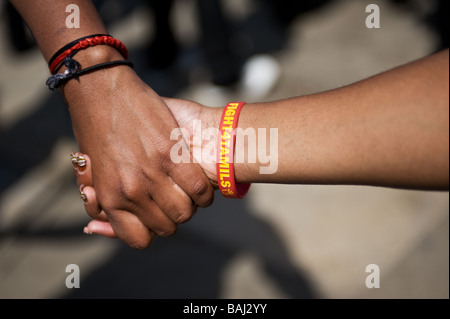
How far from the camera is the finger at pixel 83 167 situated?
1.71m

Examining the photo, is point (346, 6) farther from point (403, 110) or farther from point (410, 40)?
point (403, 110)

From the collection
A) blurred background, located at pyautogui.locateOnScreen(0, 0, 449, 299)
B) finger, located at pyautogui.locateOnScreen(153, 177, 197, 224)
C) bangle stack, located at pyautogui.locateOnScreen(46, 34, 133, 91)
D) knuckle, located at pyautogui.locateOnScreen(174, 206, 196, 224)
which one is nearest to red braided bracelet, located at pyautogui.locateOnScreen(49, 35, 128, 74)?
bangle stack, located at pyautogui.locateOnScreen(46, 34, 133, 91)

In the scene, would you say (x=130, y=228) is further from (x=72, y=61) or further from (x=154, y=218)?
(x=72, y=61)

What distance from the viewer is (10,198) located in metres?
3.05

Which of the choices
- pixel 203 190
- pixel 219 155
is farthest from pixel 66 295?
pixel 219 155

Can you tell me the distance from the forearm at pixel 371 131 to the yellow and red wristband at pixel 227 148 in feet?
0.27

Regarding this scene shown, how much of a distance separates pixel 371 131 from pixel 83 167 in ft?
3.77

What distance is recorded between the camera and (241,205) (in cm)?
293

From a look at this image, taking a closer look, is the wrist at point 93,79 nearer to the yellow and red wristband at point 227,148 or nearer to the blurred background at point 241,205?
Result: the yellow and red wristband at point 227,148
